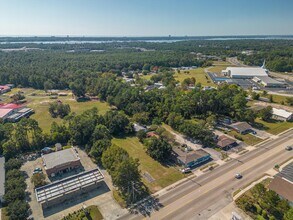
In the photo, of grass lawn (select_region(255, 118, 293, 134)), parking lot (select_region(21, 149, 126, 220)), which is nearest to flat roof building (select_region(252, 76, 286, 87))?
grass lawn (select_region(255, 118, 293, 134))

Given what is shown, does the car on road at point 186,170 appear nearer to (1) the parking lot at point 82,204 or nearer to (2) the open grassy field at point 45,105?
(1) the parking lot at point 82,204

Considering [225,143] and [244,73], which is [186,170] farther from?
[244,73]

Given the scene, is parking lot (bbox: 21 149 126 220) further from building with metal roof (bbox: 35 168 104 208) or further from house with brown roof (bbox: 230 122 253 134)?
house with brown roof (bbox: 230 122 253 134)

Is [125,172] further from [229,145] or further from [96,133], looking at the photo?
[229,145]

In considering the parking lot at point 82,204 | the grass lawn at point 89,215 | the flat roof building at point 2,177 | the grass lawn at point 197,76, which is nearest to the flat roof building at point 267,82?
the grass lawn at point 197,76

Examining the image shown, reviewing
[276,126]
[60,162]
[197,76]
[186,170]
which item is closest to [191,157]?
[186,170]

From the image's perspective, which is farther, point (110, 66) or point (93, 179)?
point (110, 66)

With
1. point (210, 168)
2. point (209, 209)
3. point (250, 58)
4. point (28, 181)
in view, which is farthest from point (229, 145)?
point (250, 58)
